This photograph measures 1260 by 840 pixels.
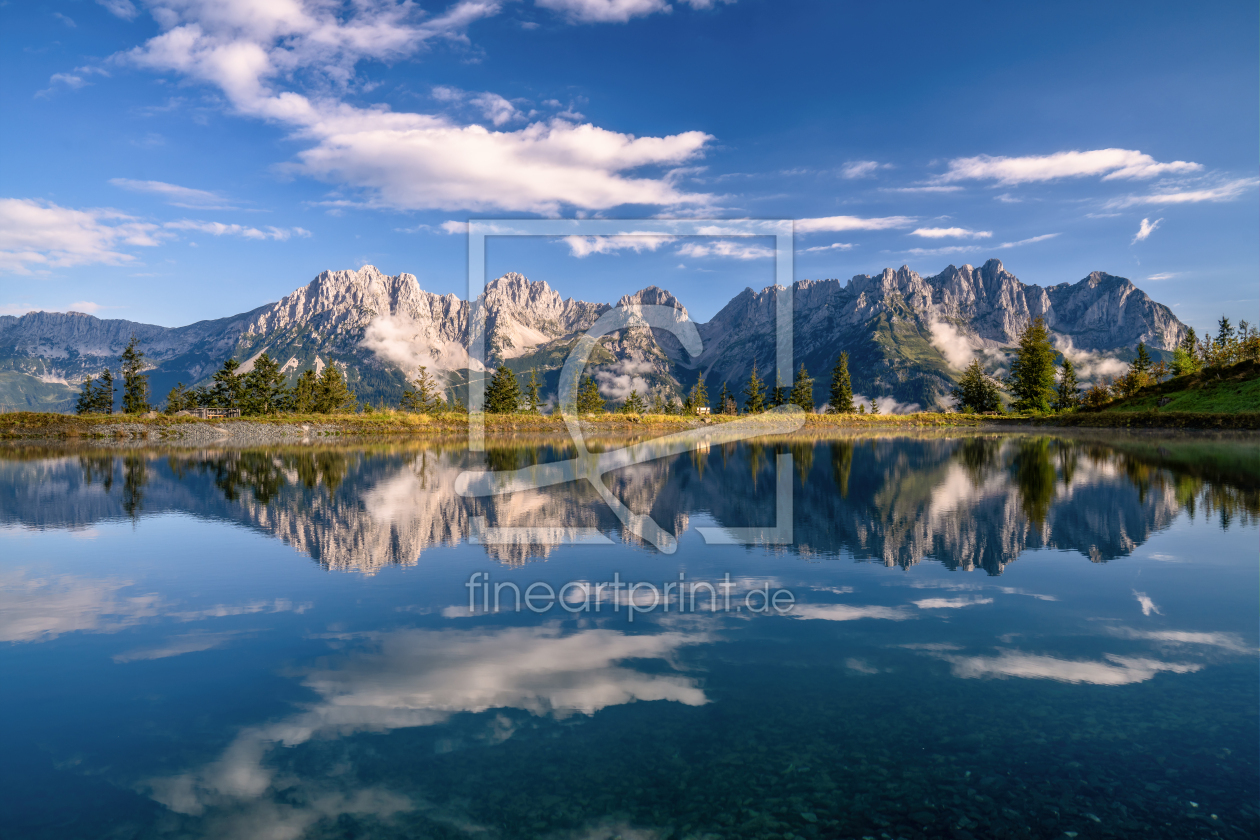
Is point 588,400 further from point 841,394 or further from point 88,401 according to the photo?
point 88,401

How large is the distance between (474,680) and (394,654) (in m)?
1.97

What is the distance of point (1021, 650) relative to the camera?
1125 centimetres

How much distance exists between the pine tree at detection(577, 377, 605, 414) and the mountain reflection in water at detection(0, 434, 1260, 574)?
238 ft

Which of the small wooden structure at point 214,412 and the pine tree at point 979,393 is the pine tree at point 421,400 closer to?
the small wooden structure at point 214,412

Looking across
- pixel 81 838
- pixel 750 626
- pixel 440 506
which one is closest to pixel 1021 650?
pixel 750 626

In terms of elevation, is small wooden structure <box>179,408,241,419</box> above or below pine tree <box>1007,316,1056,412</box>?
below

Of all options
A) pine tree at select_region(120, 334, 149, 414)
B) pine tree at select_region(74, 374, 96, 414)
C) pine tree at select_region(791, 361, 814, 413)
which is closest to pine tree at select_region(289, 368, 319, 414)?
pine tree at select_region(120, 334, 149, 414)

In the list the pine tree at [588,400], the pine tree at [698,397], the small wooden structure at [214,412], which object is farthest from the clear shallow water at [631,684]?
the pine tree at [698,397]

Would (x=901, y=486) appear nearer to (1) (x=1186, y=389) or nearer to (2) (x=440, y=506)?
(2) (x=440, y=506)

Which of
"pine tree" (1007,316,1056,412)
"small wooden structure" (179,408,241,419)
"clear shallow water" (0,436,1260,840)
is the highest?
"pine tree" (1007,316,1056,412)

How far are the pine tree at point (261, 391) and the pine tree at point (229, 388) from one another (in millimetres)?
908

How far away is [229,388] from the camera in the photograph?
104 metres

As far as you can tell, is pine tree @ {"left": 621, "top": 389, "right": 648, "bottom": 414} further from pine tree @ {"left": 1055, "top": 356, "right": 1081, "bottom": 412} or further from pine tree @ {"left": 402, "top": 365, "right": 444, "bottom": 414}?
pine tree @ {"left": 1055, "top": 356, "right": 1081, "bottom": 412}

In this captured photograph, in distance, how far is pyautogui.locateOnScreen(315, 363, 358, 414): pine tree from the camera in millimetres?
108562
